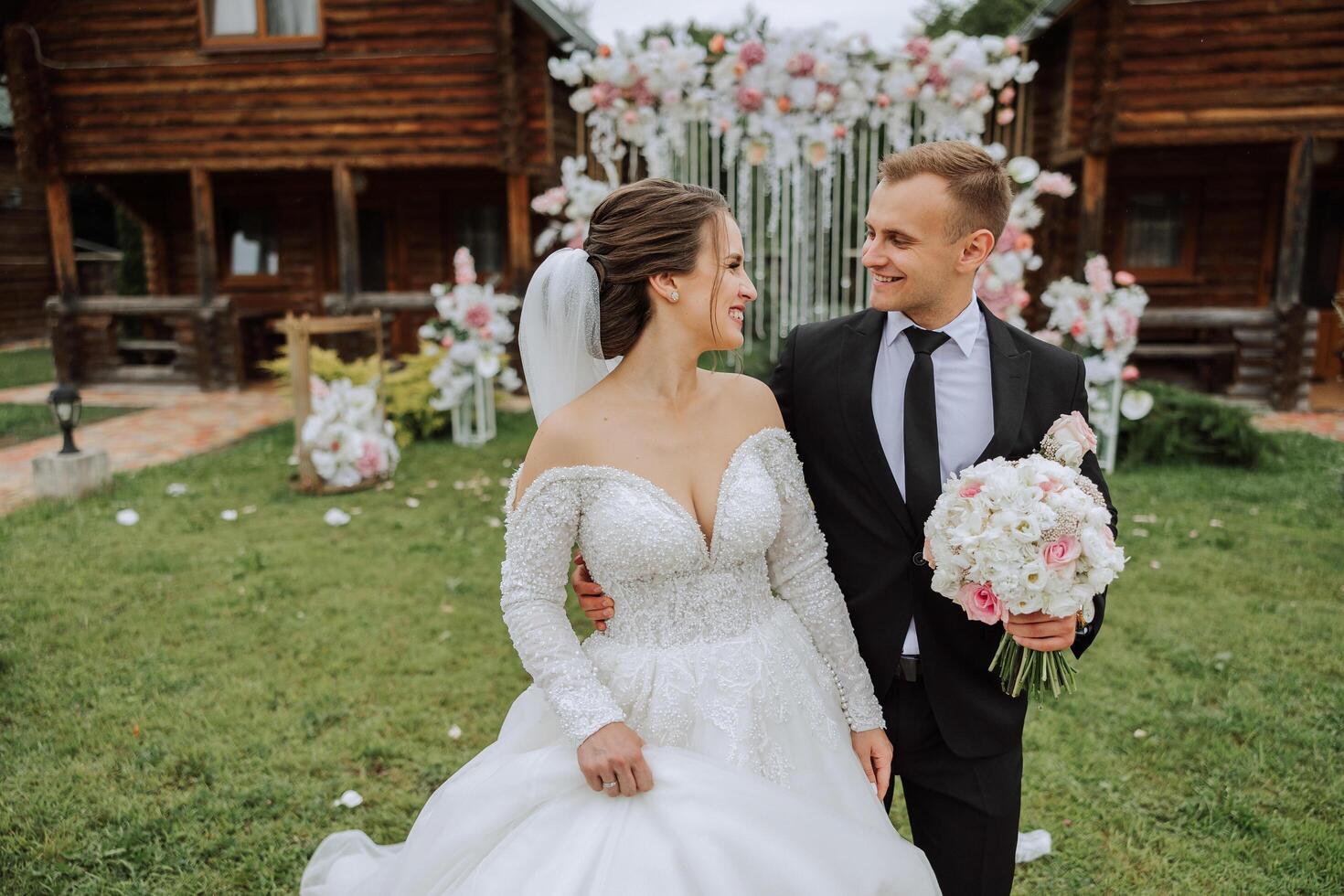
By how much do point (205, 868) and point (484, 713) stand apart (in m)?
1.34

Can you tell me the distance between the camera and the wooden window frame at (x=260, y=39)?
12.8 meters

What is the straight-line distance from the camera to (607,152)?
792 centimetres

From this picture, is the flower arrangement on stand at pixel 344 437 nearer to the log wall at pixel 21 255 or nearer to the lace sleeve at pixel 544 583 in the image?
the lace sleeve at pixel 544 583

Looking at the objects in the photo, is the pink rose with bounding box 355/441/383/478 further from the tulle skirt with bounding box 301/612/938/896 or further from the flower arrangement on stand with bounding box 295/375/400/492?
the tulle skirt with bounding box 301/612/938/896

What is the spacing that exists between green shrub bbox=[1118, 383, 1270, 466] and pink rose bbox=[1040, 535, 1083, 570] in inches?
297

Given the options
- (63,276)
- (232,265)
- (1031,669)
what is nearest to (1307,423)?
(1031,669)

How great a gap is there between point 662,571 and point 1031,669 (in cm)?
84

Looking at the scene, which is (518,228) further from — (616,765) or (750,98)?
(616,765)

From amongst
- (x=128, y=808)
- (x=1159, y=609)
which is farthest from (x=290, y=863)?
(x=1159, y=609)

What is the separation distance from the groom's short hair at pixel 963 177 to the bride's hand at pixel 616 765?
1339mm

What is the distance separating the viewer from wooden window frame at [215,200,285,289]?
16.0 m

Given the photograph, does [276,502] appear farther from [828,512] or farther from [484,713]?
[828,512]

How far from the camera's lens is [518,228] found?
12633mm

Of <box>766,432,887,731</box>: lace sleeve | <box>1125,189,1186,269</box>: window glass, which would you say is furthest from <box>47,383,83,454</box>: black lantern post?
<box>1125,189,1186,269</box>: window glass
